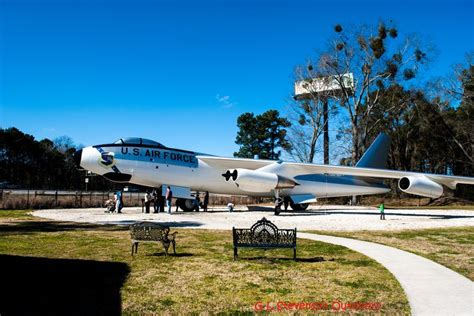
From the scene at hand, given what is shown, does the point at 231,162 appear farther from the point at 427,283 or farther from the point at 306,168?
the point at 427,283

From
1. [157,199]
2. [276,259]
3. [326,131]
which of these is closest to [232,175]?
[157,199]

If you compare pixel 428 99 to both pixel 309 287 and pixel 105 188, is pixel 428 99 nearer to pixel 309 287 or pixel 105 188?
pixel 309 287

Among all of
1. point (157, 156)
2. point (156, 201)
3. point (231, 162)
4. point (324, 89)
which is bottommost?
point (156, 201)

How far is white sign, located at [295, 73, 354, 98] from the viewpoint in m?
47.2

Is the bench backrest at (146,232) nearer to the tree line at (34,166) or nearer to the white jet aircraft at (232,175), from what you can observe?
the white jet aircraft at (232,175)

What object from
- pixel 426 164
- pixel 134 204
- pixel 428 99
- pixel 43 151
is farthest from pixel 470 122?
pixel 43 151

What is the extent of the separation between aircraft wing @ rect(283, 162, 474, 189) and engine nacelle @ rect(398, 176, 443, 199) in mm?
754

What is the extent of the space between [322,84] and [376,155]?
18973mm

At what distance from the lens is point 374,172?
2725 cm

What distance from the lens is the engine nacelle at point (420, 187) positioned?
24.5 m

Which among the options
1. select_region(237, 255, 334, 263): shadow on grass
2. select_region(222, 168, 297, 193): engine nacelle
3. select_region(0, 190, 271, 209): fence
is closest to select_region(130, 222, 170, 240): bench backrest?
select_region(237, 255, 334, 263): shadow on grass

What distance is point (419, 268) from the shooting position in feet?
28.3

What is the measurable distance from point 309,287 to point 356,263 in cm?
258

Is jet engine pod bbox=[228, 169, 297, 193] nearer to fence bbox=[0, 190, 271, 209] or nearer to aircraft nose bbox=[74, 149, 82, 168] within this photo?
aircraft nose bbox=[74, 149, 82, 168]
